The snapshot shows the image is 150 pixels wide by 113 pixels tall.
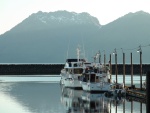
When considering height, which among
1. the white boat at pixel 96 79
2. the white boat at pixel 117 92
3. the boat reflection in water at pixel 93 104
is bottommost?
the boat reflection in water at pixel 93 104

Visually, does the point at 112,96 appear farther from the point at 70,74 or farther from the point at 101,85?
the point at 70,74

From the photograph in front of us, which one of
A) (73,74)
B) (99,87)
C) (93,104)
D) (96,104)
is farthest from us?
(73,74)

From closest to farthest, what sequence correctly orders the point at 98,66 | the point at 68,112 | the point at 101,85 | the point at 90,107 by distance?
1. the point at 68,112
2. the point at 90,107
3. the point at 101,85
4. the point at 98,66

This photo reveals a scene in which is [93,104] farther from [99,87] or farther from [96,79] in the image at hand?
[96,79]

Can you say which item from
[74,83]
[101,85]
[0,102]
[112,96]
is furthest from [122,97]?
[74,83]

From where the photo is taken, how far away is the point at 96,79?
308 ft

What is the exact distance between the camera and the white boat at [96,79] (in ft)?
297

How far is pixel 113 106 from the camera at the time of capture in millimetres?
67312

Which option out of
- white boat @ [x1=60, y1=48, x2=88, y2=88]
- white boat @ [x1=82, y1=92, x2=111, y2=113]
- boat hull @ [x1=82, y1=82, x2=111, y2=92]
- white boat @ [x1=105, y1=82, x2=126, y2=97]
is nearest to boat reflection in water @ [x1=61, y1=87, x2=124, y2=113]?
white boat @ [x1=82, y1=92, x2=111, y2=113]

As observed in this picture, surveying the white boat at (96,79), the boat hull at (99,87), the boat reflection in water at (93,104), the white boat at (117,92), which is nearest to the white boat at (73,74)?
the white boat at (96,79)

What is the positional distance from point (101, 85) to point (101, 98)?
10656 mm

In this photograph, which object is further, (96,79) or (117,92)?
(96,79)

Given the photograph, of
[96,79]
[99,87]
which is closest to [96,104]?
[99,87]

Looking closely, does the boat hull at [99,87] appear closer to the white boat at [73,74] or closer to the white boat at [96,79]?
the white boat at [96,79]
